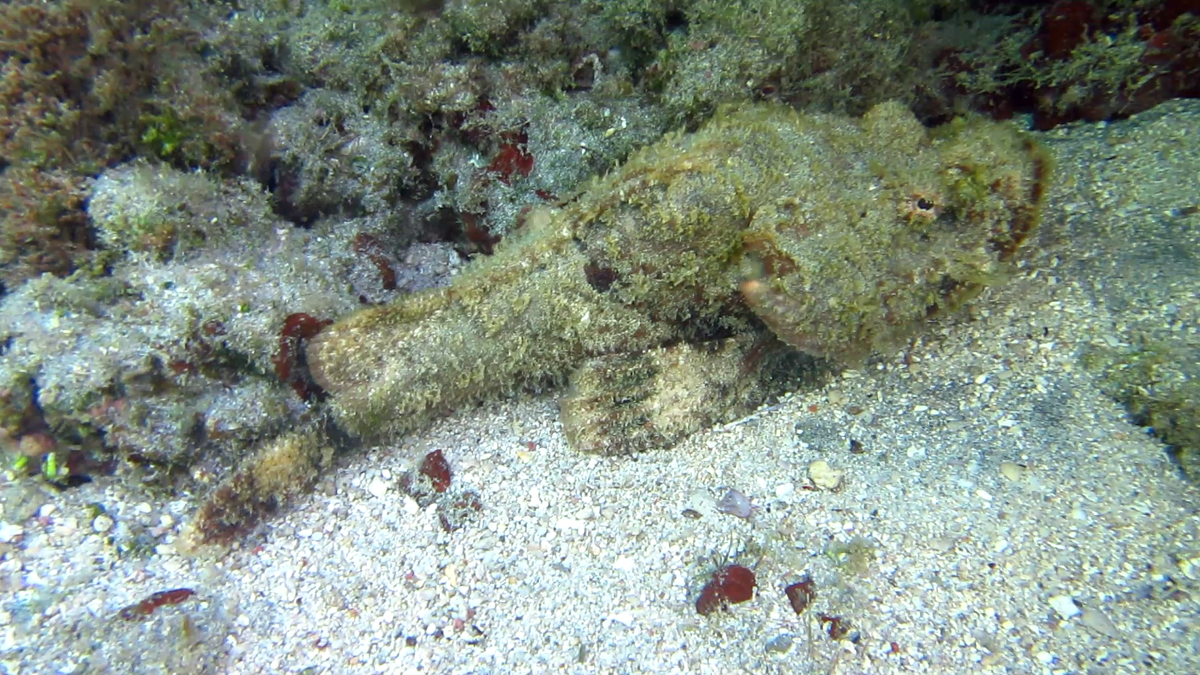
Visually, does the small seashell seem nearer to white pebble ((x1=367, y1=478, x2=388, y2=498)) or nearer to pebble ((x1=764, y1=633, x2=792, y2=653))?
pebble ((x1=764, y1=633, x2=792, y2=653))

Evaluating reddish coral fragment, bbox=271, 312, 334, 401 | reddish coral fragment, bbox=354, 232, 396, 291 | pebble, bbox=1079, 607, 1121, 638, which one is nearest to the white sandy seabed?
pebble, bbox=1079, 607, 1121, 638

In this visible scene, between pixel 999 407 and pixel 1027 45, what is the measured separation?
2404 millimetres

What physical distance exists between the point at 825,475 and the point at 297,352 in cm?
281

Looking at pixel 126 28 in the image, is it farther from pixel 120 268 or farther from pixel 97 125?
pixel 120 268

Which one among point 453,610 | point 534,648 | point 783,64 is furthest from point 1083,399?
point 453,610

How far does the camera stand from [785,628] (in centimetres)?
257

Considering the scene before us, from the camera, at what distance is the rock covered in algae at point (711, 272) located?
2.80 metres

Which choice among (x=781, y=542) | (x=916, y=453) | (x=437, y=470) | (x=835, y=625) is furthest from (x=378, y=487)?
(x=916, y=453)

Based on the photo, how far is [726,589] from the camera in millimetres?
2709

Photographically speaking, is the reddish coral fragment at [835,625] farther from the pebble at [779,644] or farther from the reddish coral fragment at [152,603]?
the reddish coral fragment at [152,603]

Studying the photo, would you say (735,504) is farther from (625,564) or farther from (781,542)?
(625,564)

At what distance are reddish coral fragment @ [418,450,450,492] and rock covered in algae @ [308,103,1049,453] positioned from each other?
0.25 m

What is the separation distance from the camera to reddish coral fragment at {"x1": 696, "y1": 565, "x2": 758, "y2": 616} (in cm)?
268

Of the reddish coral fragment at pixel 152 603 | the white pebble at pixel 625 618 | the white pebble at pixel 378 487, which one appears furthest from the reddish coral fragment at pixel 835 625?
the reddish coral fragment at pixel 152 603
